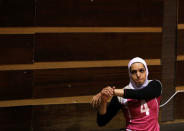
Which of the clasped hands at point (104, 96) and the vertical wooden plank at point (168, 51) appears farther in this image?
the vertical wooden plank at point (168, 51)

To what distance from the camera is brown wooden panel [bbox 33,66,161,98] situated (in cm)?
470

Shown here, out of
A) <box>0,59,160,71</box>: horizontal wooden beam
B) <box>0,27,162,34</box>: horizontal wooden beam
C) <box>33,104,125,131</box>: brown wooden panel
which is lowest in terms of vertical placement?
<box>33,104,125,131</box>: brown wooden panel

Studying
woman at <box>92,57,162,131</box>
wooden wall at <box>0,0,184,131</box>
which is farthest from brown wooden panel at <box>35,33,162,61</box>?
woman at <box>92,57,162,131</box>

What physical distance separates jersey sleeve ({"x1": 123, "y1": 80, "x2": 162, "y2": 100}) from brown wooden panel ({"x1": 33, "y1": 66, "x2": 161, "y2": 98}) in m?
1.81

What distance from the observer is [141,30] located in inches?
203

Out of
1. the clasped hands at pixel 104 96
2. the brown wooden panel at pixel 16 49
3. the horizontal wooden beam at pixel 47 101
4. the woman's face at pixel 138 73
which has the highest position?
the brown wooden panel at pixel 16 49

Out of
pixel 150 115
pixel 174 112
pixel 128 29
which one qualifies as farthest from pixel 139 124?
pixel 174 112

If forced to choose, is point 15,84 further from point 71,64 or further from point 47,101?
point 71,64

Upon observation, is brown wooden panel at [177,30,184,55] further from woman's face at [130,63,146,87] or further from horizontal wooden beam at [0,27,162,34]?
woman's face at [130,63,146,87]

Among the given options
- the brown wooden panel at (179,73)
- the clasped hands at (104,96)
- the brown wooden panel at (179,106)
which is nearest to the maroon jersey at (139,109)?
the clasped hands at (104,96)
